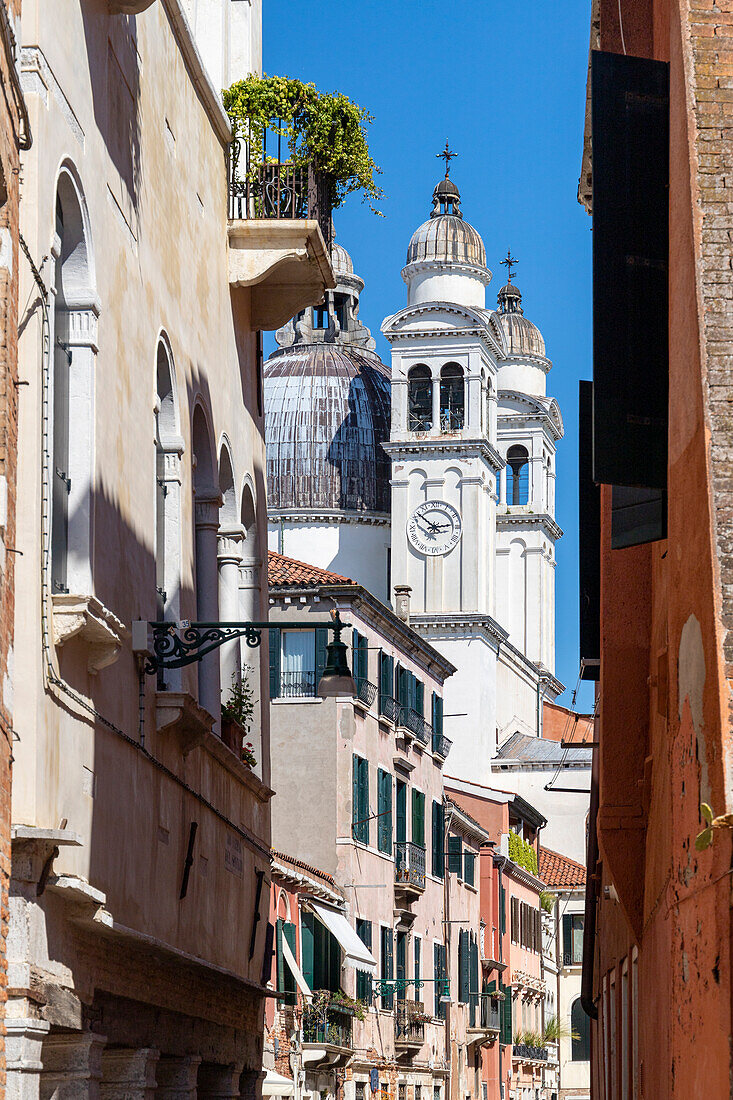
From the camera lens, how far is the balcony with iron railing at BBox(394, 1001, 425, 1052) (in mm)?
42688

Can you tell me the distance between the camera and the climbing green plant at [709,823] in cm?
631

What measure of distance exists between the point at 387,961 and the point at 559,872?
88.7 ft

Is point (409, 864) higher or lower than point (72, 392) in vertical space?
lower

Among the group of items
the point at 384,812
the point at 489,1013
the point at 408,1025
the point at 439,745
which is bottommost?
the point at 408,1025

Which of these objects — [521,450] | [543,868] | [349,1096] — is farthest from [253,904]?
[521,450]

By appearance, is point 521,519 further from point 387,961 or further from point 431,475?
point 387,961

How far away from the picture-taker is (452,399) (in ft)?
247

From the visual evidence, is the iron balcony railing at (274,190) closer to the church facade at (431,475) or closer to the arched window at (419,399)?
the church facade at (431,475)

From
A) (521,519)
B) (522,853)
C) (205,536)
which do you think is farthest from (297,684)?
(521,519)

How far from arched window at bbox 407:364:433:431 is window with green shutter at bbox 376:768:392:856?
33.9 m

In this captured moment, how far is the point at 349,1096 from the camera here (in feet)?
122

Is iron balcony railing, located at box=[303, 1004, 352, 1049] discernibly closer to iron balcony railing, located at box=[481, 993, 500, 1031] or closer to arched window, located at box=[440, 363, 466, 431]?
iron balcony railing, located at box=[481, 993, 500, 1031]

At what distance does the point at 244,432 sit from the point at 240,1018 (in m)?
5.24

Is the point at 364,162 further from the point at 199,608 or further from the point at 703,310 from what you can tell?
the point at 703,310
